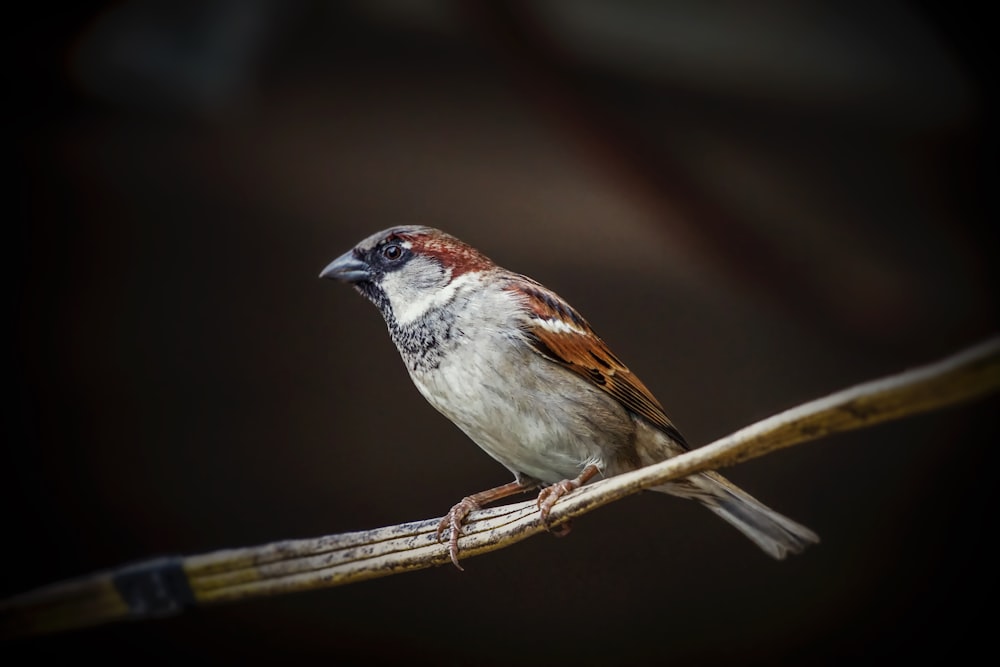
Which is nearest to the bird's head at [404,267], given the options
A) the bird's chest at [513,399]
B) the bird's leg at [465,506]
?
the bird's chest at [513,399]

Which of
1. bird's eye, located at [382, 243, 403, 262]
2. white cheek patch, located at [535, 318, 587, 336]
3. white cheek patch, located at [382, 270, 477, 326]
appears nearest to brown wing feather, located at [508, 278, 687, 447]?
white cheek patch, located at [535, 318, 587, 336]

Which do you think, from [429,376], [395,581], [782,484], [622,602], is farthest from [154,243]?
[782,484]

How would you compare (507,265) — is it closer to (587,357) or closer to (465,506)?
(587,357)

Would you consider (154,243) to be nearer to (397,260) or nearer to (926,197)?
(397,260)

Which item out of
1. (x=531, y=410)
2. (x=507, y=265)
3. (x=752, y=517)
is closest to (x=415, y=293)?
(x=507, y=265)

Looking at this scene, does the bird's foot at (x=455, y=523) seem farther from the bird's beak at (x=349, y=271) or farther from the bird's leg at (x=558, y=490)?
the bird's beak at (x=349, y=271)

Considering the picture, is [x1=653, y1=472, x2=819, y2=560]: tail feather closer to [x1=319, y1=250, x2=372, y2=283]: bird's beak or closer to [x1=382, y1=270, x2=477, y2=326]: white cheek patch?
[x1=382, y1=270, x2=477, y2=326]: white cheek patch
